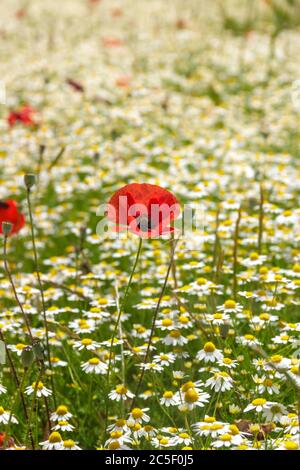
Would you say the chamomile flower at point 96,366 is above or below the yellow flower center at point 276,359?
below

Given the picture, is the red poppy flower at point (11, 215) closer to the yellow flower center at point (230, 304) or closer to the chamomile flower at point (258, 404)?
the yellow flower center at point (230, 304)

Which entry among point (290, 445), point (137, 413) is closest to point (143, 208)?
point (137, 413)

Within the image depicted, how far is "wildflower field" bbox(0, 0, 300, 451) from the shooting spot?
7.75 feet

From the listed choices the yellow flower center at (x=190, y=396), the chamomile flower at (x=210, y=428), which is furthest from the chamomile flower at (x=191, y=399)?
the chamomile flower at (x=210, y=428)

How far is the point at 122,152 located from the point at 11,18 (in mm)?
6844

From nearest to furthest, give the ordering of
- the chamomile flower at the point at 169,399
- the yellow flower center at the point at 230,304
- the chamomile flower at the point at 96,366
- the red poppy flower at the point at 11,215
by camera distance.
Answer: the chamomile flower at the point at 169,399 < the chamomile flower at the point at 96,366 < the yellow flower center at the point at 230,304 < the red poppy flower at the point at 11,215

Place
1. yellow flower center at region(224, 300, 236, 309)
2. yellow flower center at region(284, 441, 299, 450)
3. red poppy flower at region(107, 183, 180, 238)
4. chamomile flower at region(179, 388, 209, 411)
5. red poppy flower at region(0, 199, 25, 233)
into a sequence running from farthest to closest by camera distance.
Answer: red poppy flower at region(0, 199, 25, 233)
yellow flower center at region(224, 300, 236, 309)
chamomile flower at region(179, 388, 209, 411)
red poppy flower at region(107, 183, 180, 238)
yellow flower center at region(284, 441, 299, 450)

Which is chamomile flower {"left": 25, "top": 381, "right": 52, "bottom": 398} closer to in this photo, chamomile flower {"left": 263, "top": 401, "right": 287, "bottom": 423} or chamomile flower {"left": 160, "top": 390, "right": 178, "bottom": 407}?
chamomile flower {"left": 160, "top": 390, "right": 178, "bottom": 407}

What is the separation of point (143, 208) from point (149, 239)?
1880 mm

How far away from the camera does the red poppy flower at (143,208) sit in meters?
2.20

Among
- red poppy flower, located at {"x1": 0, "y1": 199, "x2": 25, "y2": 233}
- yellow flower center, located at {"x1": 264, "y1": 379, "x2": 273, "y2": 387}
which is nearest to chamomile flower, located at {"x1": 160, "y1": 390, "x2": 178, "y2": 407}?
yellow flower center, located at {"x1": 264, "y1": 379, "x2": 273, "y2": 387}

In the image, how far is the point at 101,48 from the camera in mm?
9672

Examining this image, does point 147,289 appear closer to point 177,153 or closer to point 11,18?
point 177,153

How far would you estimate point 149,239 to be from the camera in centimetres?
412
